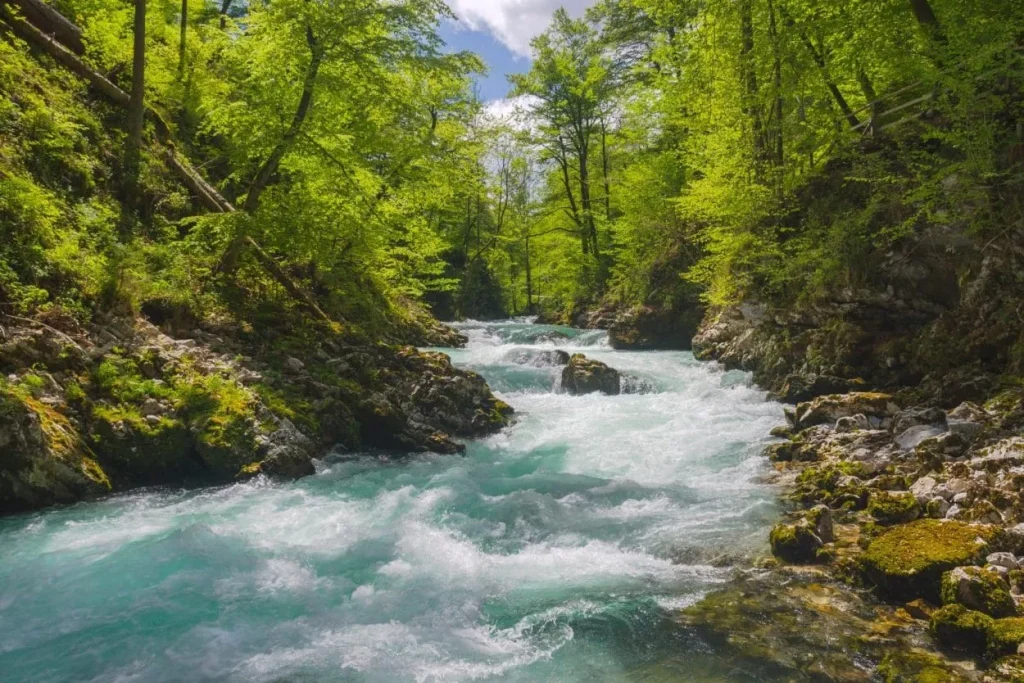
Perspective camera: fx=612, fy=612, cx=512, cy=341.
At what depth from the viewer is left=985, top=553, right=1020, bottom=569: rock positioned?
5160mm

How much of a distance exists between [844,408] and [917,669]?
6.55 metres

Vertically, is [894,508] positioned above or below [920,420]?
below

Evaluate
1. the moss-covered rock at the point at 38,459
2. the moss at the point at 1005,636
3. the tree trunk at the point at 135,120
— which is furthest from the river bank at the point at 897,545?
the tree trunk at the point at 135,120

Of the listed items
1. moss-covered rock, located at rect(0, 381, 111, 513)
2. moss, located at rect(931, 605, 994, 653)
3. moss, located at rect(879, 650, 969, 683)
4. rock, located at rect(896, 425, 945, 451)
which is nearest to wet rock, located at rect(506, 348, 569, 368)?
rock, located at rect(896, 425, 945, 451)

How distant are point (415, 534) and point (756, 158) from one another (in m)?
13.0

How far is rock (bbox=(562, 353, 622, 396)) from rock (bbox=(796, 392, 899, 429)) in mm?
5659

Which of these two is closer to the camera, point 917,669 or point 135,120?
point 917,669

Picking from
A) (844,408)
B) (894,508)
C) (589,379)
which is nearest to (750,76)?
(589,379)

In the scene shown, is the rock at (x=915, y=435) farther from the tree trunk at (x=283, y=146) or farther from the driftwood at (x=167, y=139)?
the tree trunk at (x=283, y=146)

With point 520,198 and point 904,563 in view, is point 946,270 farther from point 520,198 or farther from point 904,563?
point 520,198

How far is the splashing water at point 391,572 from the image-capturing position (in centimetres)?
472

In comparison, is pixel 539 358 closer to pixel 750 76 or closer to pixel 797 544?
pixel 750 76

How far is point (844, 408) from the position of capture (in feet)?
33.7

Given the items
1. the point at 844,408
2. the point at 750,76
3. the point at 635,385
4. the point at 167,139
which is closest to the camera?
the point at 844,408
